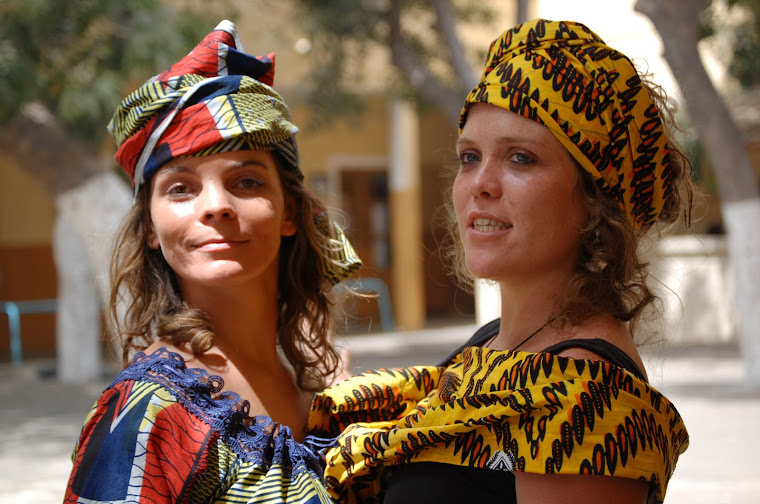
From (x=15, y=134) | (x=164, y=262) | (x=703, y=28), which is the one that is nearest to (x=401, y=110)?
(x=703, y=28)

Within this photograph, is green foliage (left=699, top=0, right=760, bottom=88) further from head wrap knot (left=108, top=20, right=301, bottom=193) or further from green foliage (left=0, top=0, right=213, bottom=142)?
head wrap knot (left=108, top=20, right=301, bottom=193)

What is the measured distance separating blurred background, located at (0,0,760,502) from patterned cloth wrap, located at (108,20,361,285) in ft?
1.73

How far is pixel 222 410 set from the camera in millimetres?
1955

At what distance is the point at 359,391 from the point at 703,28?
916 centimetres

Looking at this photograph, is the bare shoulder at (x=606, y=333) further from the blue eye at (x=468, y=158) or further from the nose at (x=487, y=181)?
the blue eye at (x=468, y=158)

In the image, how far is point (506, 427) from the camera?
1.69 metres

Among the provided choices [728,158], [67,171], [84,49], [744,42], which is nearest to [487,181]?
[728,158]

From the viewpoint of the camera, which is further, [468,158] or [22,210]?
[22,210]

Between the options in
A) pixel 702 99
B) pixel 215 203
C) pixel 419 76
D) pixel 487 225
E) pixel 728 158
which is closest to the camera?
pixel 487 225

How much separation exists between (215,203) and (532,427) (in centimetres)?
91

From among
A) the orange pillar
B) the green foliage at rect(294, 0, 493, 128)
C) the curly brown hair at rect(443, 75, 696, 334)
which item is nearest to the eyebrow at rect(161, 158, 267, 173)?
the curly brown hair at rect(443, 75, 696, 334)

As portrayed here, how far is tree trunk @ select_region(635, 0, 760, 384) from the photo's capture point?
7.79 m

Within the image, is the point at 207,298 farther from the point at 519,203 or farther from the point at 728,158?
the point at 728,158

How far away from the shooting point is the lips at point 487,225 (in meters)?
1.85
